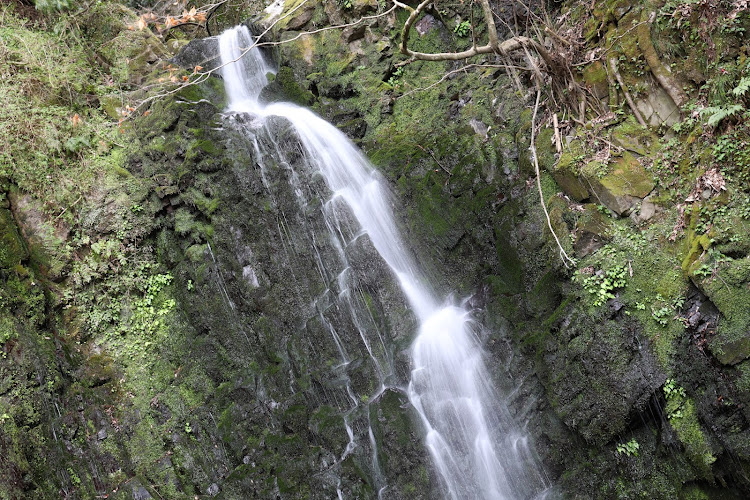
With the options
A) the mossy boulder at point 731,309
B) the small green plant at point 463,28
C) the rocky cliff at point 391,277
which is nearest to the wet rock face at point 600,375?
the rocky cliff at point 391,277

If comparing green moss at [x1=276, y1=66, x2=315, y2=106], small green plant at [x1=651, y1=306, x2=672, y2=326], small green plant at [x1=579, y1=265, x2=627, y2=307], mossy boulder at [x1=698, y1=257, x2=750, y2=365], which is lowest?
mossy boulder at [x1=698, y1=257, x2=750, y2=365]

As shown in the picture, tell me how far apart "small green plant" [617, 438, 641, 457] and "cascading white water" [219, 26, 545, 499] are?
99 centimetres

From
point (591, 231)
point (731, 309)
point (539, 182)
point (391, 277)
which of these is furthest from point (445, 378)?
point (731, 309)

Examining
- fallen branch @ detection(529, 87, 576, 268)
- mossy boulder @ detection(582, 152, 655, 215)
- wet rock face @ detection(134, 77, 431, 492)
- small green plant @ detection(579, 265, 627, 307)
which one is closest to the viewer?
small green plant @ detection(579, 265, 627, 307)

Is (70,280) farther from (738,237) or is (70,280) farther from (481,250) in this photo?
(738,237)

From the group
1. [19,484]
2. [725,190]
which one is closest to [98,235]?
[19,484]

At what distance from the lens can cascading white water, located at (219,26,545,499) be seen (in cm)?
581

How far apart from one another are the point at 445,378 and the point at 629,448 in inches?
86.5

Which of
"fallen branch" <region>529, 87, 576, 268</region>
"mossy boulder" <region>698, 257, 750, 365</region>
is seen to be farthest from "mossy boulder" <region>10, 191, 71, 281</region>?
"mossy boulder" <region>698, 257, 750, 365</region>

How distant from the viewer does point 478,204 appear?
7074 mm

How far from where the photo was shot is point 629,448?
522 cm

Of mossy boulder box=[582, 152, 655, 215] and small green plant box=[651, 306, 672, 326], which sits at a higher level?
mossy boulder box=[582, 152, 655, 215]

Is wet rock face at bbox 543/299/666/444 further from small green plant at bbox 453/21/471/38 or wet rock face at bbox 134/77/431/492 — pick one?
small green plant at bbox 453/21/471/38

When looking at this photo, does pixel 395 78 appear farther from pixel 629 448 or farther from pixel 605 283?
pixel 629 448
